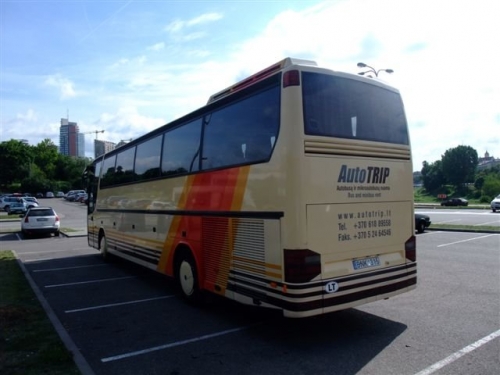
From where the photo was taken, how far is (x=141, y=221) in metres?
10.1

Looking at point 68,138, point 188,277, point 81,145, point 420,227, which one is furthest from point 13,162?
point 188,277

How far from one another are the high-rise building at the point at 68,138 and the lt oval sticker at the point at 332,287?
152902 millimetres

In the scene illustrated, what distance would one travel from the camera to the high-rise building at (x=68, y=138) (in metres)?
148

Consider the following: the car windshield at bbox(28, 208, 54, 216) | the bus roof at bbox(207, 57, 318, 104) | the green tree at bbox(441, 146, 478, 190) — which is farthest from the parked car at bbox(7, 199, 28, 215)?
the green tree at bbox(441, 146, 478, 190)

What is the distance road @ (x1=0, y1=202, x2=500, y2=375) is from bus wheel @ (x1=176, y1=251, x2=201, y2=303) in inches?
10.1

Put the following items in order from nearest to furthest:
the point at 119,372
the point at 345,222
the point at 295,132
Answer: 1. the point at 119,372
2. the point at 295,132
3. the point at 345,222

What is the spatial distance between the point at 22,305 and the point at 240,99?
17.3 feet

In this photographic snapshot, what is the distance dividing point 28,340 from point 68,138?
164 metres

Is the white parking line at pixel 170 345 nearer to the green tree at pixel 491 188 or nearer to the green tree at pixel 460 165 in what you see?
the green tree at pixel 491 188

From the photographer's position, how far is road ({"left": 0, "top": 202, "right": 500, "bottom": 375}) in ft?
15.8

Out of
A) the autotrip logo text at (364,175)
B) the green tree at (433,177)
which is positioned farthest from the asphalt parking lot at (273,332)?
the green tree at (433,177)

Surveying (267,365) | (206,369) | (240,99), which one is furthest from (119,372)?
(240,99)

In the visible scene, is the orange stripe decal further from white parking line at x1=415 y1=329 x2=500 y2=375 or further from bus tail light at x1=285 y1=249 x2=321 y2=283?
white parking line at x1=415 y1=329 x2=500 y2=375

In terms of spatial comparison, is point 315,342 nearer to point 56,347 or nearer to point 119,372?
point 119,372
